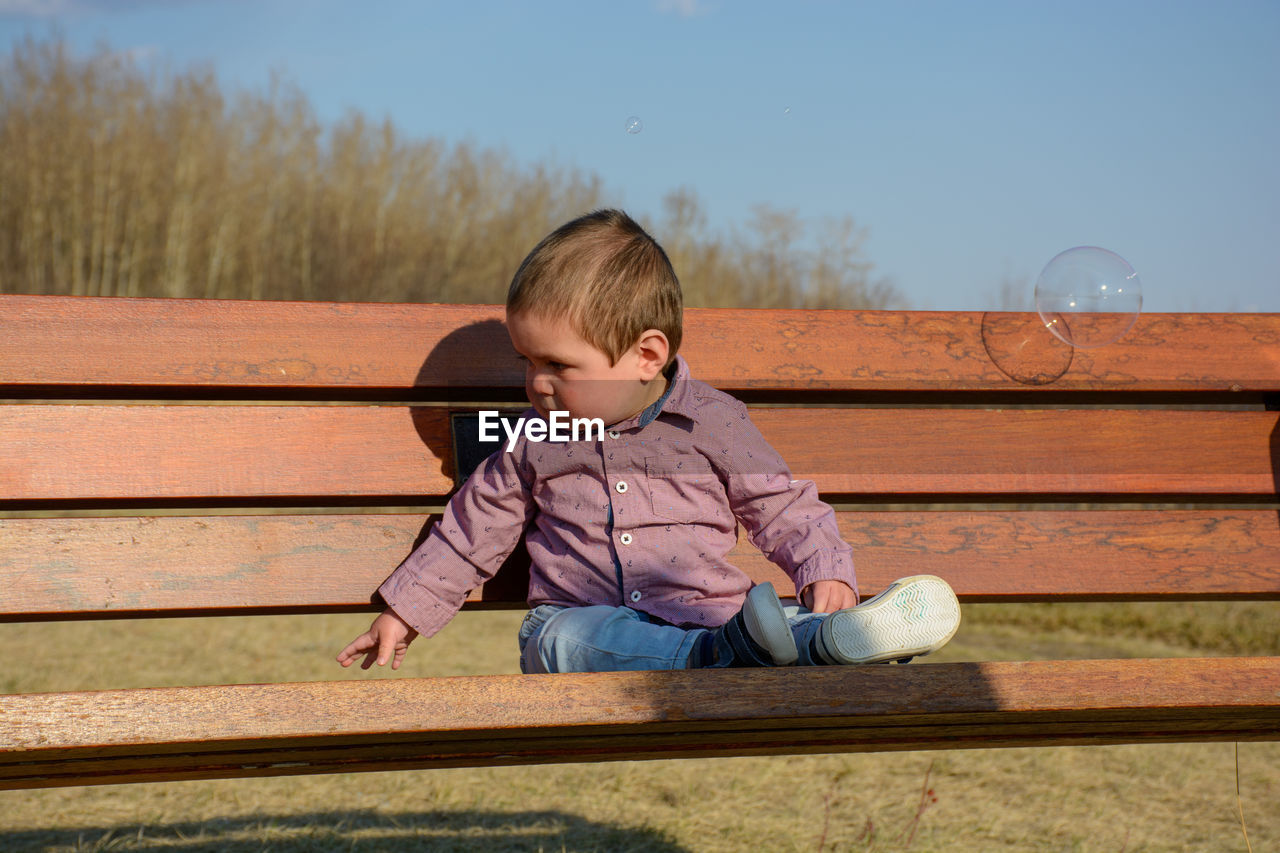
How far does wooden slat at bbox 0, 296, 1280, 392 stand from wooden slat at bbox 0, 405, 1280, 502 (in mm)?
65

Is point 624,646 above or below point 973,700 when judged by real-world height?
below

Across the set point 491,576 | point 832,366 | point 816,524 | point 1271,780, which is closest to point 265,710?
point 491,576

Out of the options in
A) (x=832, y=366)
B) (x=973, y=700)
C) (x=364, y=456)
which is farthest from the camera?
(x=832, y=366)

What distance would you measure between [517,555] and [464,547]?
17 cm

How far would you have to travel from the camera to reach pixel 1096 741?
1.95 metres

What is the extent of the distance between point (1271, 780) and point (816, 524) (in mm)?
2270

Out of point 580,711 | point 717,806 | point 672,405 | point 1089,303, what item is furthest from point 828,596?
point 717,806

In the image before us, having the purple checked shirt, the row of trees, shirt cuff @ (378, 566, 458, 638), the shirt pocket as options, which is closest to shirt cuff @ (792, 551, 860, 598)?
the purple checked shirt

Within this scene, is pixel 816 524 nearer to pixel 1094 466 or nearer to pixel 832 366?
pixel 832 366

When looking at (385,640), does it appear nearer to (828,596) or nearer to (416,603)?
(416,603)

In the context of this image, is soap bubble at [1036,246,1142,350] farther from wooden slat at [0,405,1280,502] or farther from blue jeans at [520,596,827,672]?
blue jeans at [520,596,827,672]

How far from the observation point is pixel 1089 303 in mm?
2369

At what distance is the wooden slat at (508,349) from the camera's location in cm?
204

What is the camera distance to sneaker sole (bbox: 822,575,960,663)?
1.53 meters
